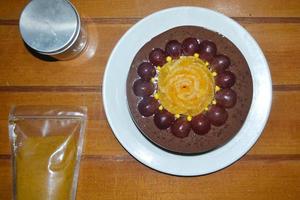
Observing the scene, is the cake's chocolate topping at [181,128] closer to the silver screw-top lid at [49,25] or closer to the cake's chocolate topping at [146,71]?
the cake's chocolate topping at [146,71]

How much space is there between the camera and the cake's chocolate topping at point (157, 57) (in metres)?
1.01

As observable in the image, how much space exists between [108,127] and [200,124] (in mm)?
300

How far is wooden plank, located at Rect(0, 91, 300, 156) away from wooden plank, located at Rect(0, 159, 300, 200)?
45 millimetres

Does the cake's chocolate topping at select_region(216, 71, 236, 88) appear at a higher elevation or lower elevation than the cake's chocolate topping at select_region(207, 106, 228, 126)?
higher

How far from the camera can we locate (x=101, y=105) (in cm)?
114

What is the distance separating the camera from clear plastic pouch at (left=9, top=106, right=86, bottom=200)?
1092 millimetres

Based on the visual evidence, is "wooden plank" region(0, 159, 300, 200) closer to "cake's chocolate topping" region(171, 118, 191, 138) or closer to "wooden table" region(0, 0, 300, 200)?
"wooden table" region(0, 0, 300, 200)

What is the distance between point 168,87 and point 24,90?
48cm

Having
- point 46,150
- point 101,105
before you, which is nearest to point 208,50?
point 101,105

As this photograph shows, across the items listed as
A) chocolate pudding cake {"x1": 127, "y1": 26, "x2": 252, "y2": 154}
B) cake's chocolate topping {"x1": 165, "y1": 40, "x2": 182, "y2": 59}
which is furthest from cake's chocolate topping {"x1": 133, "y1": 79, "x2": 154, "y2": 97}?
cake's chocolate topping {"x1": 165, "y1": 40, "x2": 182, "y2": 59}

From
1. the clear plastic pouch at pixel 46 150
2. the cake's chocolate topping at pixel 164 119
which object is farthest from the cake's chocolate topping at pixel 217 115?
the clear plastic pouch at pixel 46 150

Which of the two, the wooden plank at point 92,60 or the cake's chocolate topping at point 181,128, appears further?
the wooden plank at point 92,60

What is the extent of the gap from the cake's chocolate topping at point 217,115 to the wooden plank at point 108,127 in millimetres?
194

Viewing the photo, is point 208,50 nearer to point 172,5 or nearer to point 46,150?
point 172,5
